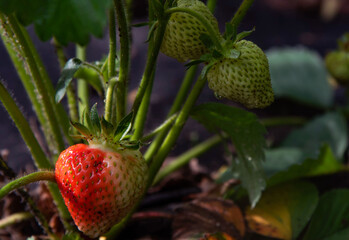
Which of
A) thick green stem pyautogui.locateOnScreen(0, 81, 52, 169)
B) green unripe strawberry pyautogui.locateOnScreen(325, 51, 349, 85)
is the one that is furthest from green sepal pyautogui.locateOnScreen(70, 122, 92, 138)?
green unripe strawberry pyautogui.locateOnScreen(325, 51, 349, 85)

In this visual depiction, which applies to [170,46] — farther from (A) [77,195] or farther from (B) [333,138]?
(B) [333,138]

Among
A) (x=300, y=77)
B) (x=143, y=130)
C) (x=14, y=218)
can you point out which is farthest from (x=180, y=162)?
(x=300, y=77)

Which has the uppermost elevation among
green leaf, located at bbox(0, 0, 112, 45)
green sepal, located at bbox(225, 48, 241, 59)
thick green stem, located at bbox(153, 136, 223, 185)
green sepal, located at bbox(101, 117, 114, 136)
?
green leaf, located at bbox(0, 0, 112, 45)

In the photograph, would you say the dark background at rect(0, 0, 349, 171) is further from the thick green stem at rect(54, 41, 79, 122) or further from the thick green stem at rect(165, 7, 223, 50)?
the thick green stem at rect(165, 7, 223, 50)

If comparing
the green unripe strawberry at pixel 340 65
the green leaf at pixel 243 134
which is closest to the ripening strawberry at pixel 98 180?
the green leaf at pixel 243 134

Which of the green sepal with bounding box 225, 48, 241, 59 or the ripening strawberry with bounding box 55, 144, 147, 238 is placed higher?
the green sepal with bounding box 225, 48, 241, 59

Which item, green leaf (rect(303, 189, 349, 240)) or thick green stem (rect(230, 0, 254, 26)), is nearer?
thick green stem (rect(230, 0, 254, 26))
